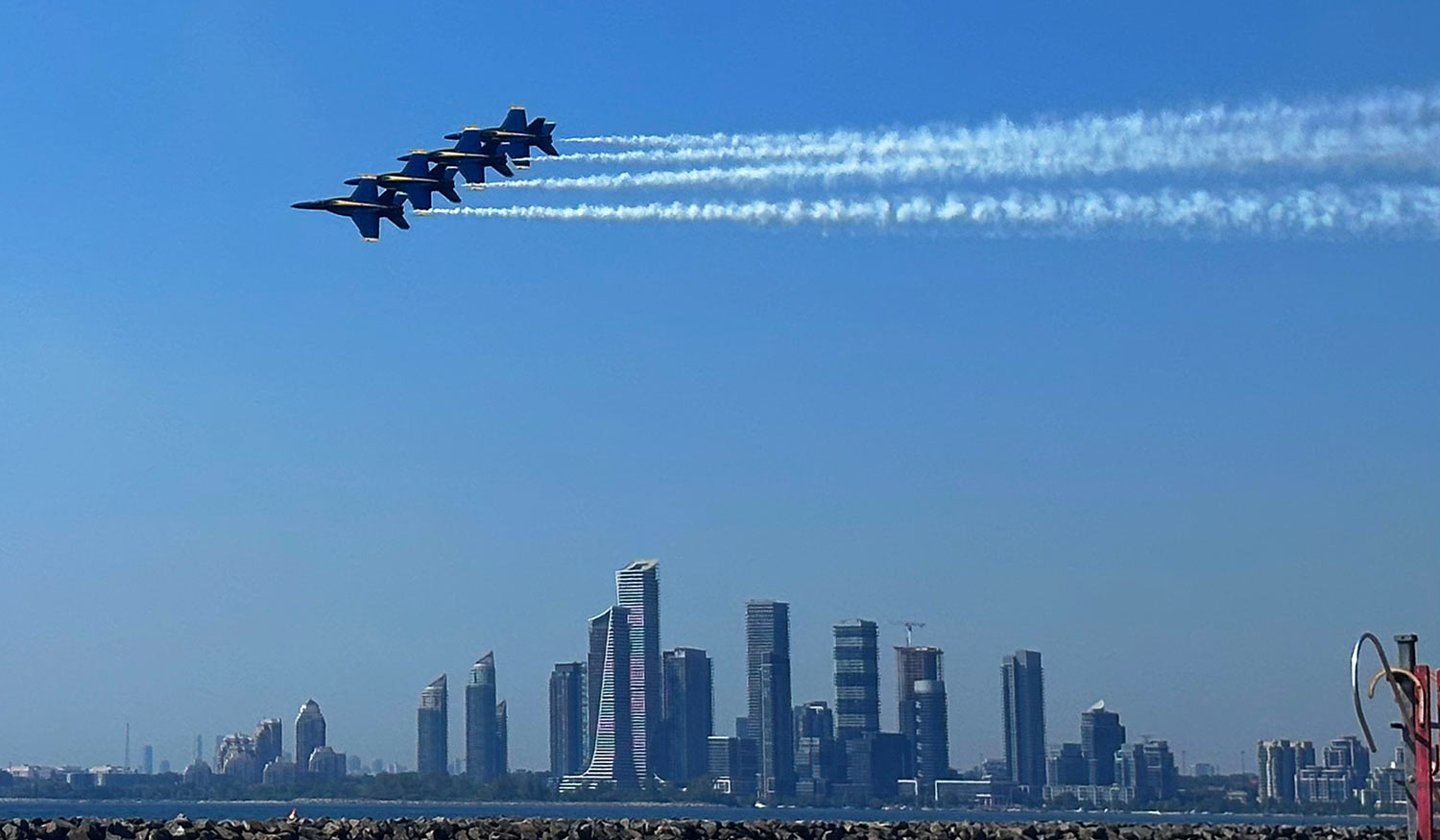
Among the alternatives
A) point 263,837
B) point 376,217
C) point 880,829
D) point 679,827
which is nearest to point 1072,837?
point 880,829

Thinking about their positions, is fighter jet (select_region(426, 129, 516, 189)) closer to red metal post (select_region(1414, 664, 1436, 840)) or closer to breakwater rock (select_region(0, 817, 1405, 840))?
breakwater rock (select_region(0, 817, 1405, 840))

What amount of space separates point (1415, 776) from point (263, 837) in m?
27.9

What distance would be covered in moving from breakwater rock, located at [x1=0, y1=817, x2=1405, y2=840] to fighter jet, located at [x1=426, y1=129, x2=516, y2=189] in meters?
49.7

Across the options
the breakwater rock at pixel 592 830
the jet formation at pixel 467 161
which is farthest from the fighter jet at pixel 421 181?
the breakwater rock at pixel 592 830

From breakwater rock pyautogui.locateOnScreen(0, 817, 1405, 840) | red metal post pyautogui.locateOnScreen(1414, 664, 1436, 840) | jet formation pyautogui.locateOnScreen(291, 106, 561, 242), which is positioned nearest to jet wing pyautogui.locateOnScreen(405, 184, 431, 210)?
jet formation pyautogui.locateOnScreen(291, 106, 561, 242)

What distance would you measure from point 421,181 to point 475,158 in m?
3.01

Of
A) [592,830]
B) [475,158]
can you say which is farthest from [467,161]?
[592,830]

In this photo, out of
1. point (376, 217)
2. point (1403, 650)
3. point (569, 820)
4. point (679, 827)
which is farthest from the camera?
point (376, 217)

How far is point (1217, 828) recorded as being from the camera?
179 ft

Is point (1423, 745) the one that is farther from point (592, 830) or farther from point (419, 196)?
point (419, 196)

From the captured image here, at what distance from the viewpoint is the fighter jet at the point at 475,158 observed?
95125 millimetres

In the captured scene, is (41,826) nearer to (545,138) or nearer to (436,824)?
(436,824)

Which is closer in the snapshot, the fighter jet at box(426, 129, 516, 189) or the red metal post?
the red metal post

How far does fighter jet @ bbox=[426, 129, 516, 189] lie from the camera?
95125 mm
